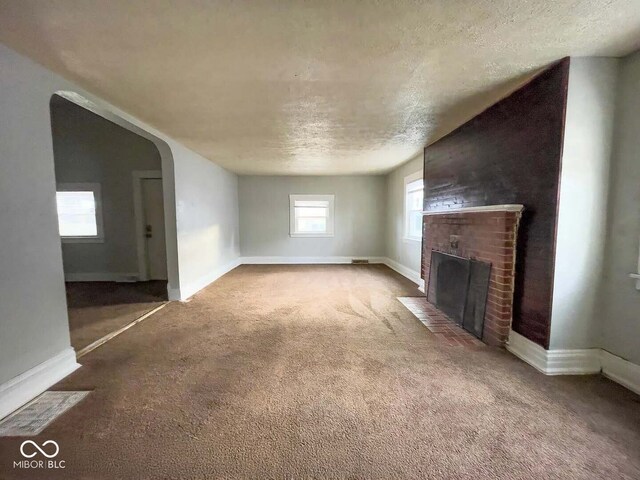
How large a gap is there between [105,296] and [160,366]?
273 cm

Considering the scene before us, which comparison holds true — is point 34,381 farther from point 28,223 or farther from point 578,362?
point 578,362

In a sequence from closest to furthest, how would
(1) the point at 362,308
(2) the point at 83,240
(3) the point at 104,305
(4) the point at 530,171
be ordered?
(4) the point at 530,171 → (1) the point at 362,308 → (3) the point at 104,305 → (2) the point at 83,240

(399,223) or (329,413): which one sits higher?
(399,223)

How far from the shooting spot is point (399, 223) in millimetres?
6016

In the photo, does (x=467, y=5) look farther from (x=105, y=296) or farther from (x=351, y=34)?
(x=105, y=296)

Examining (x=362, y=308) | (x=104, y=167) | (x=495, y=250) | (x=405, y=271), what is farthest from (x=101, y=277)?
(x=495, y=250)

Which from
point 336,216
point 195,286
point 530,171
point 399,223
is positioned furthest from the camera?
point 336,216

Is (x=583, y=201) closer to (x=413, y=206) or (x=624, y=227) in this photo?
(x=624, y=227)

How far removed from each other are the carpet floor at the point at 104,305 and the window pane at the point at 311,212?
355 cm

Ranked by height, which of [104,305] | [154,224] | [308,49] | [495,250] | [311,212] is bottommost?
[104,305]

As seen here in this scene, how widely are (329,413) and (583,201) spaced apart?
234 centimetres

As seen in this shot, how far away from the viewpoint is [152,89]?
2.32 m

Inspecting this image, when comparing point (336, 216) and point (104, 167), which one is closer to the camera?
point (104, 167)

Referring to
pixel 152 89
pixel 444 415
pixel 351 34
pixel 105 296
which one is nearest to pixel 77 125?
pixel 105 296
